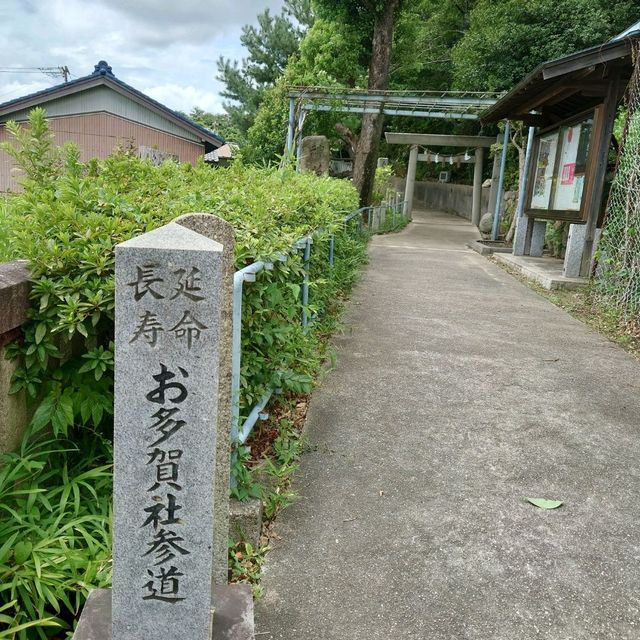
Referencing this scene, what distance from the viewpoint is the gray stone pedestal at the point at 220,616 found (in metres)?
1.76

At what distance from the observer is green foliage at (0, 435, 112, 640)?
2.00 m

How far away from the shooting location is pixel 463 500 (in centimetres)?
289

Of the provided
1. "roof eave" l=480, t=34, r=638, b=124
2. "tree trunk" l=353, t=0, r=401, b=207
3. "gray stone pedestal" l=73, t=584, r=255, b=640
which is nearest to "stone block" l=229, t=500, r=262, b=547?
"gray stone pedestal" l=73, t=584, r=255, b=640

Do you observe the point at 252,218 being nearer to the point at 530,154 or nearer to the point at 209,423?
the point at 209,423

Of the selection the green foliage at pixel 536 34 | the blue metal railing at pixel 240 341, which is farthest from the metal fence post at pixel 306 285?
the green foliage at pixel 536 34

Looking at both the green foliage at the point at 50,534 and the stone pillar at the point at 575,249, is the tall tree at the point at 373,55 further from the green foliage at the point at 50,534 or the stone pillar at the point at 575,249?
the green foliage at the point at 50,534

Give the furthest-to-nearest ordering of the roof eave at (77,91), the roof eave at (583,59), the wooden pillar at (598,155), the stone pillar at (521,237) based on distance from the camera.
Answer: the roof eave at (77,91) → the stone pillar at (521,237) → the wooden pillar at (598,155) → the roof eave at (583,59)

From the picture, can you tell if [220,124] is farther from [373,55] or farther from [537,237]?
[537,237]

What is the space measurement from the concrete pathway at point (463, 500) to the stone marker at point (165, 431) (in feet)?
1.87

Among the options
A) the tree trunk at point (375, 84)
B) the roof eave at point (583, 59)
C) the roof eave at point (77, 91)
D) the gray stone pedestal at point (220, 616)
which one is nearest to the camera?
the gray stone pedestal at point (220, 616)

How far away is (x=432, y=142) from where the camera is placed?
20938 mm

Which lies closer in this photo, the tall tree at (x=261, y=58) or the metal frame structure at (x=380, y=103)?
the metal frame structure at (x=380, y=103)

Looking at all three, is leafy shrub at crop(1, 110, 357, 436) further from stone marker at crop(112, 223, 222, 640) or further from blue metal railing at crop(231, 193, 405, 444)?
stone marker at crop(112, 223, 222, 640)

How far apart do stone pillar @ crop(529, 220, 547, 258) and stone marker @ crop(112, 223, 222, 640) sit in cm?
1130
